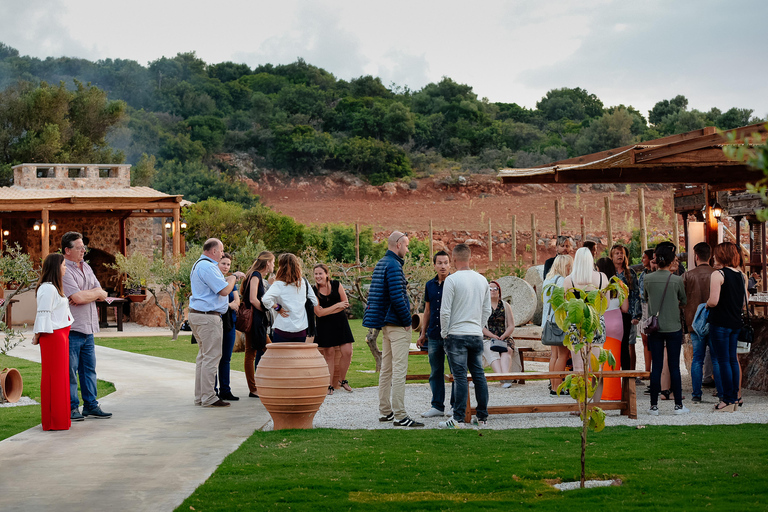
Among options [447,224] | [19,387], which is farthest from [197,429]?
[447,224]

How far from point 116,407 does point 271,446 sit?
8.89 feet

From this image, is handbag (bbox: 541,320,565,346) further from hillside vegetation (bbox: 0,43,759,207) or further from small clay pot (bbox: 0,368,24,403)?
hillside vegetation (bbox: 0,43,759,207)

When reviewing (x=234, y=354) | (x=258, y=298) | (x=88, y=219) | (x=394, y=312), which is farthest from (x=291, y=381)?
(x=88, y=219)

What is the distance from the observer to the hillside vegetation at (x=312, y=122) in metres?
47.0

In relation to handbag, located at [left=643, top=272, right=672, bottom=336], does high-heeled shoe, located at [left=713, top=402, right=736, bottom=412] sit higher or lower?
lower

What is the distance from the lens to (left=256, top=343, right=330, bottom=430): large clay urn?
6.61 metres

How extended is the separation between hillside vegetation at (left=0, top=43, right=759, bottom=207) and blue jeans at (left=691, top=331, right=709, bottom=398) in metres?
32.0

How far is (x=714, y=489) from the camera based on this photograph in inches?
181

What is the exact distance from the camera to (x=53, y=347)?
6719mm

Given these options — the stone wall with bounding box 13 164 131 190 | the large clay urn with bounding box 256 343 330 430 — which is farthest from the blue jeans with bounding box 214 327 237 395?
the stone wall with bounding box 13 164 131 190

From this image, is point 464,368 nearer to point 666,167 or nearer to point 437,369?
point 437,369

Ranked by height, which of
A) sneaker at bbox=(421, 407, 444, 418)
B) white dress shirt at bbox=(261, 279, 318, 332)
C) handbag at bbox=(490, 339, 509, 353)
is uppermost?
white dress shirt at bbox=(261, 279, 318, 332)

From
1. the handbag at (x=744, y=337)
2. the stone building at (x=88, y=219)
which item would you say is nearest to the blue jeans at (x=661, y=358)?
the handbag at (x=744, y=337)

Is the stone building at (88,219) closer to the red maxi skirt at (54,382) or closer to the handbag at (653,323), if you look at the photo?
the red maxi skirt at (54,382)
